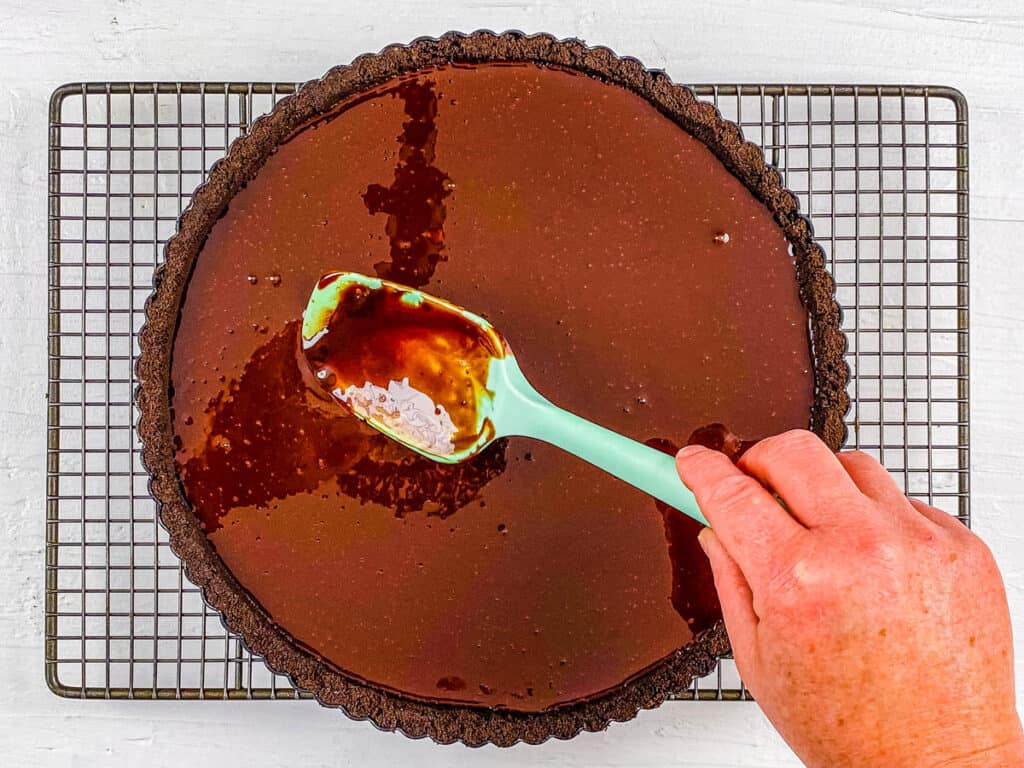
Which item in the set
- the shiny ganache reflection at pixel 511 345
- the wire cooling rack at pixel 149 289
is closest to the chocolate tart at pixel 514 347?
the shiny ganache reflection at pixel 511 345

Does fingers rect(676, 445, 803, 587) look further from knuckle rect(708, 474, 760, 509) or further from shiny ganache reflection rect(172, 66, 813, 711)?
shiny ganache reflection rect(172, 66, 813, 711)

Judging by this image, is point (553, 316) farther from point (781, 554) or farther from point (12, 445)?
point (12, 445)

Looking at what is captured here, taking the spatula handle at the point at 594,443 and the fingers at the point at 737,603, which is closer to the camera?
the fingers at the point at 737,603

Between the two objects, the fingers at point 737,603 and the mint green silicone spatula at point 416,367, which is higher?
the mint green silicone spatula at point 416,367

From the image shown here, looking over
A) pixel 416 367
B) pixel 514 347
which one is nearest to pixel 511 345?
pixel 514 347

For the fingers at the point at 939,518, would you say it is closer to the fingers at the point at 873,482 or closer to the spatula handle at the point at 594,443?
the fingers at the point at 873,482

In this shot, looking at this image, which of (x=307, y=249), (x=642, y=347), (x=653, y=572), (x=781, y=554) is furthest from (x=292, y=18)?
(x=781, y=554)

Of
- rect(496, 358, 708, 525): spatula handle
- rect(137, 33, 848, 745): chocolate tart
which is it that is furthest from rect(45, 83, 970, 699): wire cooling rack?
rect(496, 358, 708, 525): spatula handle
